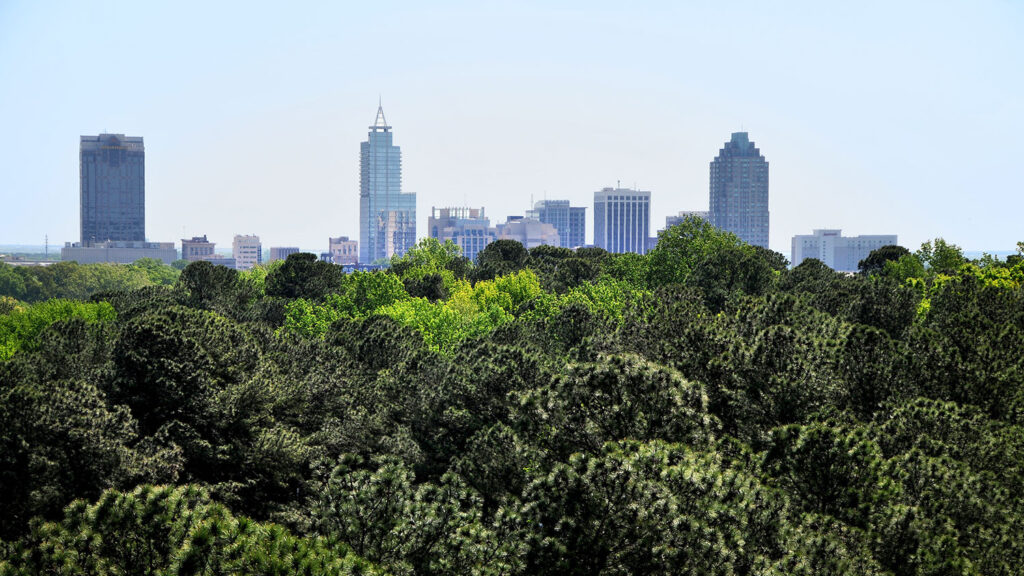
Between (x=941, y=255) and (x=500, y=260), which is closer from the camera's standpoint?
(x=941, y=255)

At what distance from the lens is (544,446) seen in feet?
92.5

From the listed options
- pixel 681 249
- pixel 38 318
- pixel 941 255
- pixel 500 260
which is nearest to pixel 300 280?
pixel 38 318

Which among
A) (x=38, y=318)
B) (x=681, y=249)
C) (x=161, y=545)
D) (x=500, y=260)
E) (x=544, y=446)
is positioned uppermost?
(x=681, y=249)

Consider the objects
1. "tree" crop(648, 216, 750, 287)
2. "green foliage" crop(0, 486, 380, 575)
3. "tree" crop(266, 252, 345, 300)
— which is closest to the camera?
"green foliage" crop(0, 486, 380, 575)

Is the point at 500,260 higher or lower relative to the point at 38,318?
higher

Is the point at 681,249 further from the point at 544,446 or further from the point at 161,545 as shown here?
the point at 161,545

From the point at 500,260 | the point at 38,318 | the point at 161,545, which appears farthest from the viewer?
the point at 500,260

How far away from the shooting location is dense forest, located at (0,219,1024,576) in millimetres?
20516

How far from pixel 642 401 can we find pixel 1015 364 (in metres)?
19.4

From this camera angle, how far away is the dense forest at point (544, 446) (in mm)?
20516

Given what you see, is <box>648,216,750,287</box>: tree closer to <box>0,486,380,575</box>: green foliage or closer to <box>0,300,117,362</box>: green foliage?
<box>0,300,117,362</box>: green foliage

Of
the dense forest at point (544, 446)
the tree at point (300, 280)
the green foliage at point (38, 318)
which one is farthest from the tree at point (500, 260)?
the dense forest at point (544, 446)

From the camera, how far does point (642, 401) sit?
2666 cm

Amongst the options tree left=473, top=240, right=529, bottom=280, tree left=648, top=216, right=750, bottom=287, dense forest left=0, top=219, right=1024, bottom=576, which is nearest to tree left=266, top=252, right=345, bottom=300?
tree left=473, top=240, right=529, bottom=280
